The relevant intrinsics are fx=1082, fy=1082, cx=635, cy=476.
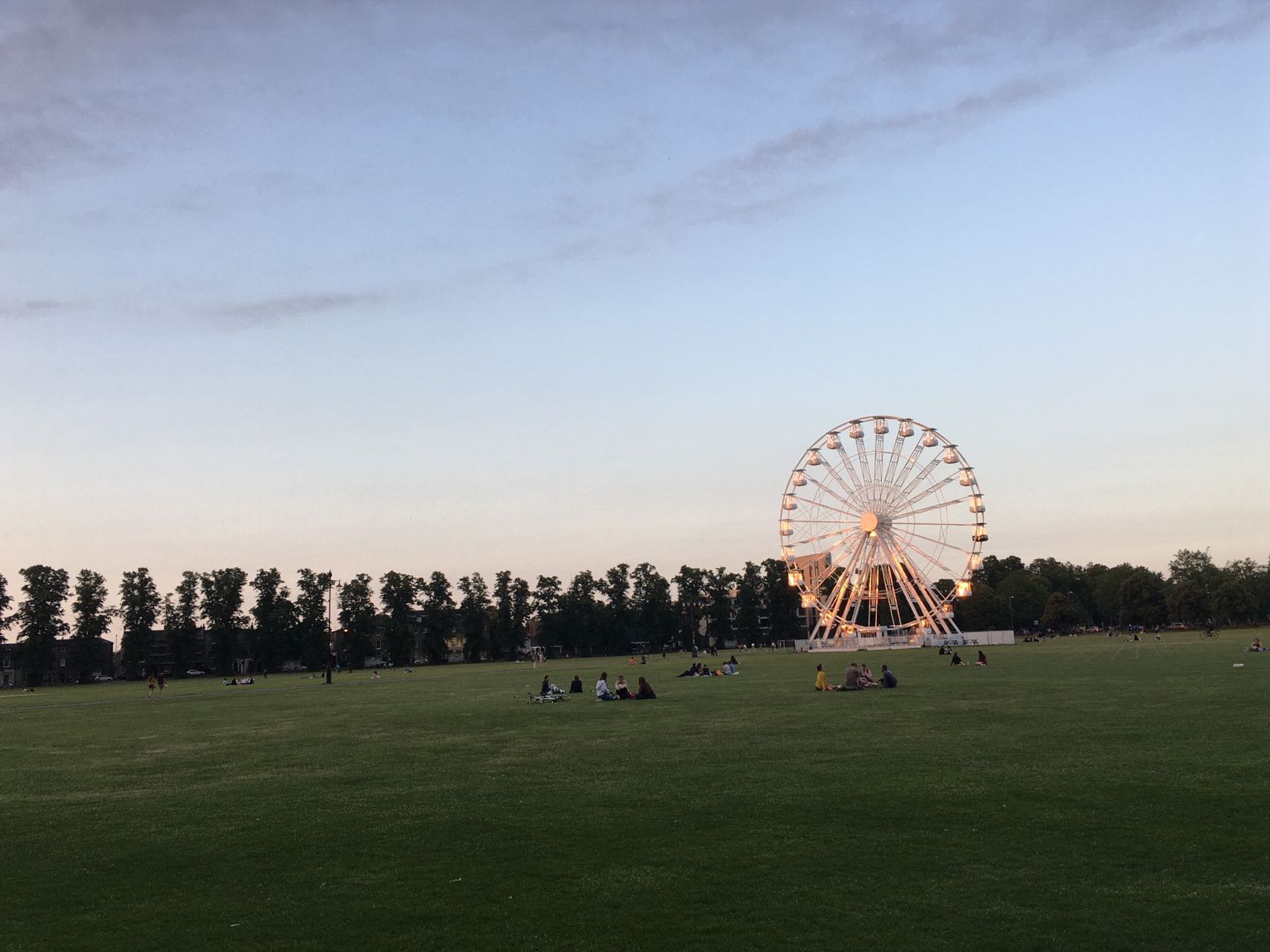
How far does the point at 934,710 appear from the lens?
2889 cm

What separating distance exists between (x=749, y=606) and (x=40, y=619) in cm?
9631

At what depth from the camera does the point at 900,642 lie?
104m

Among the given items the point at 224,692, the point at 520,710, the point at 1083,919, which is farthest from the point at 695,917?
the point at 224,692

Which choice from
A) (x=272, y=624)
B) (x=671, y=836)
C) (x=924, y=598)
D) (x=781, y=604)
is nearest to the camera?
(x=671, y=836)

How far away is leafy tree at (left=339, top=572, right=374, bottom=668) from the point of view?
13062cm

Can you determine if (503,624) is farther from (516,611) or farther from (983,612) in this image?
(983,612)

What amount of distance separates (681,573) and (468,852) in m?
159

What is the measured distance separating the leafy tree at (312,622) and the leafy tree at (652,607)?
174 feet

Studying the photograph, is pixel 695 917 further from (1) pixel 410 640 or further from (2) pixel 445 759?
(1) pixel 410 640

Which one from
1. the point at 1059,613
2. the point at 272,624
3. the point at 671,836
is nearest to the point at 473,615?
the point at 272,624

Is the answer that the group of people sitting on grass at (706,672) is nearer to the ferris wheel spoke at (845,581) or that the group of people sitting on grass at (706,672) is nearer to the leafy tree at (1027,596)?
the ferris wheel spoke at (845,581)

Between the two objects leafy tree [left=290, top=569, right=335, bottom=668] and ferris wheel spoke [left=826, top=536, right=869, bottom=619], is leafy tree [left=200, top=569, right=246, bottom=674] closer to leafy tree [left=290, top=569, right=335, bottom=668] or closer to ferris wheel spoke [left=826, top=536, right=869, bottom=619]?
leafy tree [left=290, top=569, right=335, bottom=668]

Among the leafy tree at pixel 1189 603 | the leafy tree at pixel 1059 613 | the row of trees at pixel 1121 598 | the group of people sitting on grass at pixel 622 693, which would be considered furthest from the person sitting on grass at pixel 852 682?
the leafy tree at pixel 1189 603

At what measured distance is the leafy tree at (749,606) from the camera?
167 metres
